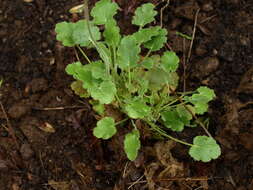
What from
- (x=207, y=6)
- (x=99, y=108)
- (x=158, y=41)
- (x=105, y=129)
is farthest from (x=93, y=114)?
(x=207, y=6)

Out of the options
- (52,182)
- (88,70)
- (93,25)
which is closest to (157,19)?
(93,25)

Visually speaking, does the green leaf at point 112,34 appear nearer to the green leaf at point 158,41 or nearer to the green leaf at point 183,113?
the green leaf at point 158,41

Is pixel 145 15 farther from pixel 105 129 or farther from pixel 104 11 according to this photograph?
pixel 105 129

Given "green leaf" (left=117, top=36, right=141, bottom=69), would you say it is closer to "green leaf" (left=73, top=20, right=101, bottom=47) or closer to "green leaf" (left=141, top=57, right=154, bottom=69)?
"green leaf" (left=141, top=57, right=154, bottom=69)

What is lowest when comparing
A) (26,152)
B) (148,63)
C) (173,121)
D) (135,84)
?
(26,152)

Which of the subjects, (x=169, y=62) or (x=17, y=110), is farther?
(x=17, y=110)

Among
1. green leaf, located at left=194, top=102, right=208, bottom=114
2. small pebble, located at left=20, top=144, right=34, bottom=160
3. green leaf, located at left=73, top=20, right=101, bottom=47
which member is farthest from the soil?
green leaf, located at left=73, top=20, right=101, bottom=47

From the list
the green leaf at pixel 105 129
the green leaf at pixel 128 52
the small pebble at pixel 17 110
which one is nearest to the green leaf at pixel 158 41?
the green leaf at pixel 128 52

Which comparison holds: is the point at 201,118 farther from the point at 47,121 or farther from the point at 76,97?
the point at 47,121
